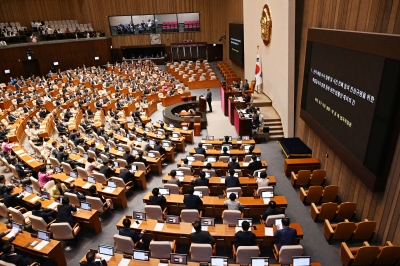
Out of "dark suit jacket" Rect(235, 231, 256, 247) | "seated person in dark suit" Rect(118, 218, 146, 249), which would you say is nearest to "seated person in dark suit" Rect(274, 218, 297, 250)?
"dark suit jacket" Rect(235, 231, 256, 247)

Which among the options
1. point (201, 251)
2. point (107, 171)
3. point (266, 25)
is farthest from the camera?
point (266, 25)

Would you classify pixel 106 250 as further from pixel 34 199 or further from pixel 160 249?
pixel 34 199

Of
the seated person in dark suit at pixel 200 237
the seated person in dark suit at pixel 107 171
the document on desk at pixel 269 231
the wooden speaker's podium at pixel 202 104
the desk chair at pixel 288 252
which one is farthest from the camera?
the wooden speaker's podium at pixel 202 104

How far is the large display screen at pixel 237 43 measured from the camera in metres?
23.1

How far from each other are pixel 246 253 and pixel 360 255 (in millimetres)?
2364

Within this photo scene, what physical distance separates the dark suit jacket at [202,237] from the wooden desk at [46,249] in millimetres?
3102

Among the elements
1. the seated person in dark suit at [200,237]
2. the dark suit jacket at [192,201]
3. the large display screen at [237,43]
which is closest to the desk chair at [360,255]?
the seated person in dark suit at [200,237]

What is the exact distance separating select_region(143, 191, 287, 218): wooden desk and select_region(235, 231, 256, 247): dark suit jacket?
61.4 inches

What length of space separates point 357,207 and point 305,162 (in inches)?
99.7

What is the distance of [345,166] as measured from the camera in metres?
8.52

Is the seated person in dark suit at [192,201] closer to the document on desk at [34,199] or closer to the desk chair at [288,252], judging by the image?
the desk chair at [288,252]

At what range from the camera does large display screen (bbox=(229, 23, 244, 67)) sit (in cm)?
2309

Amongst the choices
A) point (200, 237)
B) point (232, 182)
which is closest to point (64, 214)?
point (200, 237)

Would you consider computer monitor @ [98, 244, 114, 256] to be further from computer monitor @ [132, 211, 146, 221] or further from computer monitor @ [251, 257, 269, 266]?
computer monitor @ [251, 257, 269, 266]
